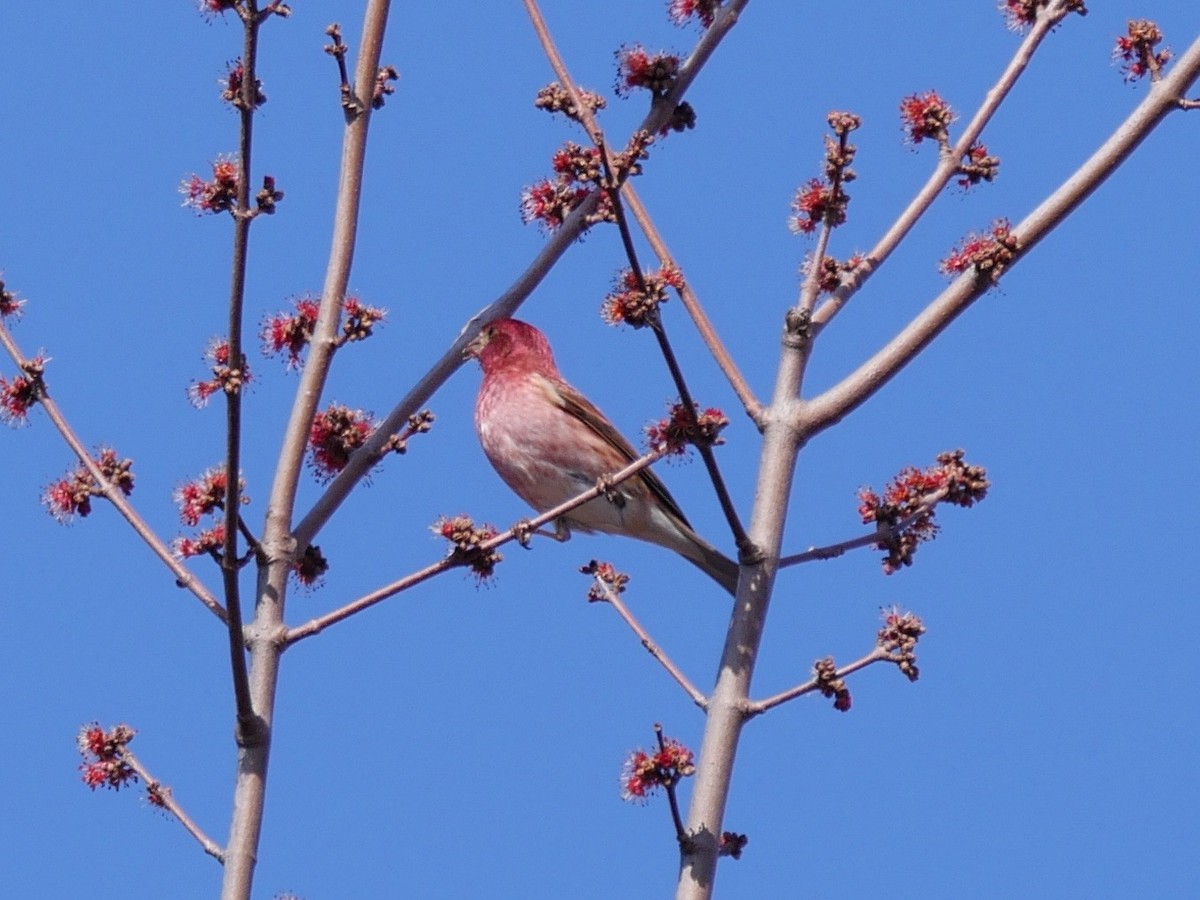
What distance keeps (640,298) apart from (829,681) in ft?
4.56

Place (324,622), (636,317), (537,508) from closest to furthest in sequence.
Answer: (636,317)
(324,622)
(537,508)

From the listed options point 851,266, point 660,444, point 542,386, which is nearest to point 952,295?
point 851,266


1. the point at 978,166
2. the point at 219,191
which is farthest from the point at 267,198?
the point at 978,166

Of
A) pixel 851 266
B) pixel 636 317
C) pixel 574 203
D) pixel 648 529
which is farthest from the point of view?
pixel 648 529

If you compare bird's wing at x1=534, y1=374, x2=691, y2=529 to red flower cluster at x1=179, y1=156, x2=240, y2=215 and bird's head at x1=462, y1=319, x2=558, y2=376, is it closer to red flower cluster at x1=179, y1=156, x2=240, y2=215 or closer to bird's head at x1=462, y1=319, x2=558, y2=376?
bird's head at x1=462, y1=319, x2=558, y2=376

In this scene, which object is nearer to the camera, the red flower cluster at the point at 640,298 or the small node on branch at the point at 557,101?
the red flower cluster at the point at 640,298

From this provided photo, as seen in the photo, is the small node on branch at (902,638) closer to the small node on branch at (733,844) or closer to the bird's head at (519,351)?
the small node on branch at (733,844)

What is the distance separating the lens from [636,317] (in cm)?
502

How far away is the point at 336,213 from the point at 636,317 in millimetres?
1534

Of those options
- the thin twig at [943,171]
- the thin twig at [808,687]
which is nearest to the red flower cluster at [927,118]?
the thin twig at [943,171]

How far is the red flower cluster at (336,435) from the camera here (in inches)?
246

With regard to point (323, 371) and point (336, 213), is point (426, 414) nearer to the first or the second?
point (323, 371)

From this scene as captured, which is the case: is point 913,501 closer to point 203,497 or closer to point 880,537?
point 880,537

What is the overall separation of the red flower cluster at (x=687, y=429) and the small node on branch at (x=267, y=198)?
137cm
